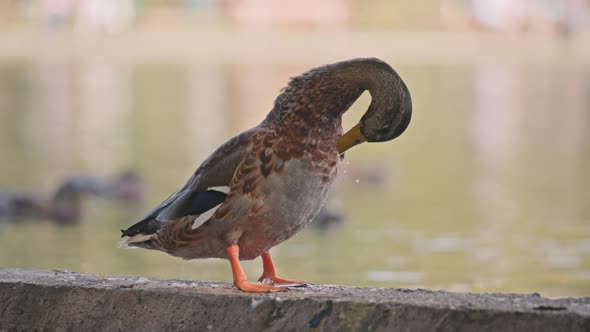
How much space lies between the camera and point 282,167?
3.41 m

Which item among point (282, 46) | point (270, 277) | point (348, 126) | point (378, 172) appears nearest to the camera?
point (270, 277)

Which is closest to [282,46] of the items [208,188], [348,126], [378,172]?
[348,126]

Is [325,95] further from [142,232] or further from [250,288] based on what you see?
[142,232]

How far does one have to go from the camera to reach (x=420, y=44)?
33.2m

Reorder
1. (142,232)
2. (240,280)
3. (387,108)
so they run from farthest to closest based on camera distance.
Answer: (142,232)
(240,280)
(387,108)

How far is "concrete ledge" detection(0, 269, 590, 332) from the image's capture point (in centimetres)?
318

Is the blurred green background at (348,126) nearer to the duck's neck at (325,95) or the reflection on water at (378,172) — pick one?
the reflection on water at (378,172)

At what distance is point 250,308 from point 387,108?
0.56 m

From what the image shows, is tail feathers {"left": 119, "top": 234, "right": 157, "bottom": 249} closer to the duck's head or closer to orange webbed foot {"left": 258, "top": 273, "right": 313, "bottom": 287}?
orange webbed foot {"left": 258, "top": 273, "right": 313, "bottom": 287}

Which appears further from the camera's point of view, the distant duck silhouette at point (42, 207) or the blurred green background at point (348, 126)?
the distant duck silhouette at point (42, 207)

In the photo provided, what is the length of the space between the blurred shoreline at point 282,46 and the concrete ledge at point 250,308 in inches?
915

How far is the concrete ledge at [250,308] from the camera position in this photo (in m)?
3.18

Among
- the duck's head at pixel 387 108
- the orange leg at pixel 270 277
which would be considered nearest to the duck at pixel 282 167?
the duck's head at pixel 387 108

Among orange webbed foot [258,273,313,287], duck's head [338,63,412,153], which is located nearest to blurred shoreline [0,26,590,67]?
orange webbed foot [258,273,313,287]
